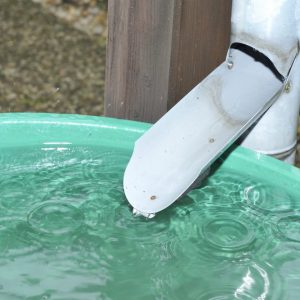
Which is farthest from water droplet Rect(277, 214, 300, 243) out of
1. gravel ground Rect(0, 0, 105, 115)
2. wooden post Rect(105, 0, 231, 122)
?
gravel ground Rect(0, 0, 105, 115)

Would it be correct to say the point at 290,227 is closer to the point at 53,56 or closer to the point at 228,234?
the point at 228,234

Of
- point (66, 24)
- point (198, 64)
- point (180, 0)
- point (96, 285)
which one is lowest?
point (66, 24)

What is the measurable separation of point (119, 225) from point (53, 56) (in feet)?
10.1

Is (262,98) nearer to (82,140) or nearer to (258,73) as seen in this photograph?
(258,73)

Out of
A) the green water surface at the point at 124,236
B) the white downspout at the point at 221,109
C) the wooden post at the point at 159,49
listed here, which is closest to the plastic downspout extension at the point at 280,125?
the white downspout at the point at 221,109

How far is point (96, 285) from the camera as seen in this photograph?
1.92 metres

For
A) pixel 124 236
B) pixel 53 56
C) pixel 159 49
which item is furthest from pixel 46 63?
pixel 124 236

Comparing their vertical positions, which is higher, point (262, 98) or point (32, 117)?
point (262, 98)

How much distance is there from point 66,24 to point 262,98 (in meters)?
3.52

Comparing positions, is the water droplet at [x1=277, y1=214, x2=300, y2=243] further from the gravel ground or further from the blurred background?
the gravel ground

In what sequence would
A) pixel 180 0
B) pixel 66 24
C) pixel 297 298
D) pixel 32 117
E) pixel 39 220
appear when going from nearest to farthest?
pixel 297 298
pixel 39 220
pixel 180 0
pixel 32 117
pixel 66 24

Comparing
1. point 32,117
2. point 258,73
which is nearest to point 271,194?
point 258,73

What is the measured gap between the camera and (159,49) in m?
2.41

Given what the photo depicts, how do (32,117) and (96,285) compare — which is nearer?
(96,285)
